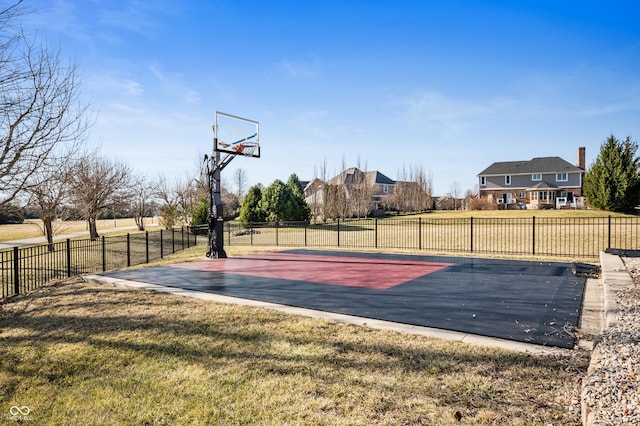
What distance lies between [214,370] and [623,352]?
12.1 ft

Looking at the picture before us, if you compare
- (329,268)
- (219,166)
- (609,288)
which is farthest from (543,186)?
(609,288)

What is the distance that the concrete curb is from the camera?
9.23 ft

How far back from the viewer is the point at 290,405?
3.02 metres

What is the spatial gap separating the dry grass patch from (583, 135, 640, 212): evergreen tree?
33.6 meters

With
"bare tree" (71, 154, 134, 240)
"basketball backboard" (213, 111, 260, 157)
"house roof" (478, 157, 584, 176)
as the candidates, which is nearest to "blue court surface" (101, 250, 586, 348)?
"basketball backboard" (213, 111, 260, 157)

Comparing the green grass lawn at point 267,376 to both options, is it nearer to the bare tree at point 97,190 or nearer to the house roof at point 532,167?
the bare tree at point 97,190

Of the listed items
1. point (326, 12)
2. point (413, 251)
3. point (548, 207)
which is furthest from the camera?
point (548, 207)

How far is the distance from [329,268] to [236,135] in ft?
21.5

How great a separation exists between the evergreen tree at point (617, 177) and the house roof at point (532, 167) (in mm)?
13862

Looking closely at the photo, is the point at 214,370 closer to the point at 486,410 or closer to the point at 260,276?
the point at 486,410

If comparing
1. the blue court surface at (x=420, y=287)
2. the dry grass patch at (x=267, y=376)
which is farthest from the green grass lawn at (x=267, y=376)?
the blue court surface at (x=420, y=287)

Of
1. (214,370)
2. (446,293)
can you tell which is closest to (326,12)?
(446,293)

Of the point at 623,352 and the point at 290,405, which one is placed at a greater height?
the point at 623,352

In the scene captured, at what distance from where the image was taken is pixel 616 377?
289 centimetres
